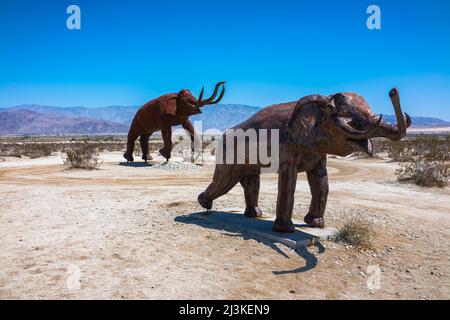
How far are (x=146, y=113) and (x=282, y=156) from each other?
12223mm

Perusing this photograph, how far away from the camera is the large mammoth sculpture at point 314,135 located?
5281mm

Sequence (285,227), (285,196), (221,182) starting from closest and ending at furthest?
(285,196) → (285,227) → (221,182)

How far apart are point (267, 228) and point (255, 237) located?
0.38 m

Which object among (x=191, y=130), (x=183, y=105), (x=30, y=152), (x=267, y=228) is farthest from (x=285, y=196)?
(x=30, y=152)

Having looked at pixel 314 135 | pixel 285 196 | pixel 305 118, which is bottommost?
pixel 285 196

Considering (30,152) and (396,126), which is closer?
(396,126)

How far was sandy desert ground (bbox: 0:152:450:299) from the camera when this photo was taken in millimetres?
4445

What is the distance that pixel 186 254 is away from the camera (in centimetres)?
545

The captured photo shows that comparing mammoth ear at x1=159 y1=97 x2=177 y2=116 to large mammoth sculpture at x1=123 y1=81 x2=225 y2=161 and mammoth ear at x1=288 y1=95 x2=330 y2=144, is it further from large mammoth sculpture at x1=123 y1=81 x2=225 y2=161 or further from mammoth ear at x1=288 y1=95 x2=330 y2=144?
mammoth ear at x1=288 y1=95 x2=330 y2=144

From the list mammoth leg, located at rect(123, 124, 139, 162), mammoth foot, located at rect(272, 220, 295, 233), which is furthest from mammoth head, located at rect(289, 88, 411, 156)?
mammoth leg, located at rect(123, 124, 139, 162)

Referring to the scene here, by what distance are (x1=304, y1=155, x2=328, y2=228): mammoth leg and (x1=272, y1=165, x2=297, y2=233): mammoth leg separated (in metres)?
0.63

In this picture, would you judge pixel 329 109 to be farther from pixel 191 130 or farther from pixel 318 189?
pixel 191 130

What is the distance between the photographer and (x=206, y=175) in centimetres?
1577
